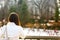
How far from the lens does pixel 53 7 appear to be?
4781 millimetres

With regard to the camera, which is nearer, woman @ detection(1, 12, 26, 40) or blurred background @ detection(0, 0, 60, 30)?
woman @ detection(1, 12, 26, 40)

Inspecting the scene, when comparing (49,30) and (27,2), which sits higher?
(27,2)

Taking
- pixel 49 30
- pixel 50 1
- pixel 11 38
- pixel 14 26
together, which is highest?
pixel 50 1

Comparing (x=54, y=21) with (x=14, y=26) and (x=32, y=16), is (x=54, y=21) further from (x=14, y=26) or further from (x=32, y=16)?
(x=14, y=26)

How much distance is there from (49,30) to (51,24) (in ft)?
0.70

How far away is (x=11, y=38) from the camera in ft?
7.96

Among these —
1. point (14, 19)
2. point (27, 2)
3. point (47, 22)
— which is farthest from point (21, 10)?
point (14, 19)

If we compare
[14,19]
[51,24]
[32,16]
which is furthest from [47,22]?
[14,19]

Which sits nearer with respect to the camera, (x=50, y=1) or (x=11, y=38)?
(x=11, y=38)

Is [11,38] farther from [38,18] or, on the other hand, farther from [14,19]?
[38,18]

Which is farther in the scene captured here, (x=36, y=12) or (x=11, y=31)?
(x=36, y=12)

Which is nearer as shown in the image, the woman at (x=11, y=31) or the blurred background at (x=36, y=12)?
the woman at (x=11, y=31)

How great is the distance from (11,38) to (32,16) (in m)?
2.39

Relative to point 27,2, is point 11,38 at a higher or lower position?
lower
